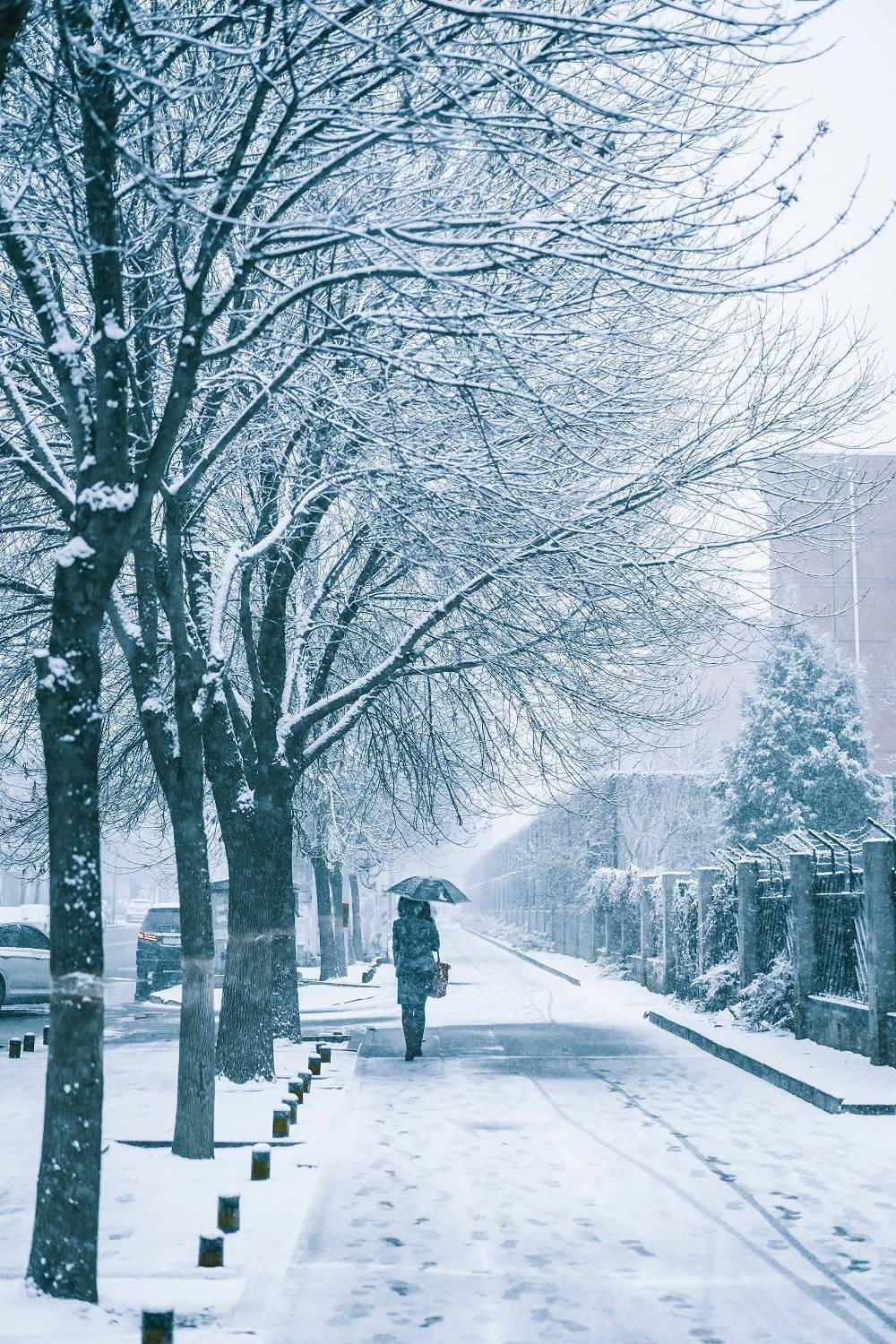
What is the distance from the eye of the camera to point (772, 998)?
698 inches

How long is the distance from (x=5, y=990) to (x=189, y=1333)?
2121 centimetres

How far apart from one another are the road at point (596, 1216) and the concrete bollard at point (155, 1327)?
32.1 inches

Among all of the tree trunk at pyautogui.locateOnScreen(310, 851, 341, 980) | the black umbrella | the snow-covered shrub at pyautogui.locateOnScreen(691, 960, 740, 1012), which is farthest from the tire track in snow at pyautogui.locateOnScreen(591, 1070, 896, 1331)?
the tree trunk at pyautogui.locateOnScreen(310, 851, 341, 980)

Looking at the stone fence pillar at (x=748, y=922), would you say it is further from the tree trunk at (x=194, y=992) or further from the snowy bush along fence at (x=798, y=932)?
the tree trunk at (x=194, y=992)

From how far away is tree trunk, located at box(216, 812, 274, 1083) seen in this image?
43.9 ft

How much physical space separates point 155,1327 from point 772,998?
45.2ft

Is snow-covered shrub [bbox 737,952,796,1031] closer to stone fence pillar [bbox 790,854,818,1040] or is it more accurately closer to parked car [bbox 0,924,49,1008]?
stone fence pillar [bbox 790,854,818,1040]

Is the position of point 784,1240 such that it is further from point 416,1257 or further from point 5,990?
point 5,990

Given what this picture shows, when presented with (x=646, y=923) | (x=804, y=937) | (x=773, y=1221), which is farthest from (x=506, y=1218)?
(x=646, y=923)

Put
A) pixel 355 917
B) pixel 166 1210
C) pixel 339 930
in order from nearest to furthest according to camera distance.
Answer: pixel 166 1210
pixel 339 930
pixel 355 917

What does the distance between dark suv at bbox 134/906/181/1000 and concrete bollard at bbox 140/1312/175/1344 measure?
2268cm

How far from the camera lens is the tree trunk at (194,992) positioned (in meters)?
9.10

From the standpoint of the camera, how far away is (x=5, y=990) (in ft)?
83.1

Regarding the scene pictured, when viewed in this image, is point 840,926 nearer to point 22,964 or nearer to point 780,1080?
point 780,1080
